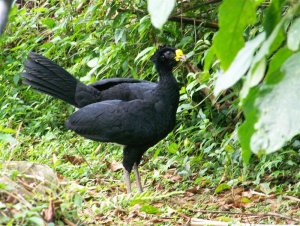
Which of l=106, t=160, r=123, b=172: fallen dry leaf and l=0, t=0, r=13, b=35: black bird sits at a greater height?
l=106, t=160, r=123, b=172: fallen dry leaf

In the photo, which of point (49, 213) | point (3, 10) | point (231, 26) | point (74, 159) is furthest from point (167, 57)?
point (3, 10)

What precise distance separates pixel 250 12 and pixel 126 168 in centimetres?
464

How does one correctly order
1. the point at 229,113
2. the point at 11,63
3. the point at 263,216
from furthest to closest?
1. the point at 11,63
2. the point at 229,113
3. the point at 263,216

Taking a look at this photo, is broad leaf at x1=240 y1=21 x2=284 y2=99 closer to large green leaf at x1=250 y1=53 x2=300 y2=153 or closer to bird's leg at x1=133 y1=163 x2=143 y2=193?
large green leaf at x1=250 y1=53 x2=300 y2=153

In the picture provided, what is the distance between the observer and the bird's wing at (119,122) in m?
5.50

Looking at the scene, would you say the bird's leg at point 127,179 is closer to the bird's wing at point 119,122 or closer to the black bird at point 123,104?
the black bird at point 123,104

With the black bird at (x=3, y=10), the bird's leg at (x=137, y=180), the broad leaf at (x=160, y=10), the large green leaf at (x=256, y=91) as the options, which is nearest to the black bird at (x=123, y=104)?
the bird's leg at (x=137, y=180)

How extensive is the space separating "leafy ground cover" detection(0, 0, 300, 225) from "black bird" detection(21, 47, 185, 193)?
8.5 inches

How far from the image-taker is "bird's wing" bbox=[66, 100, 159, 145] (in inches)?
216

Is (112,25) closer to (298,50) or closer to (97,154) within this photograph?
(97,154)

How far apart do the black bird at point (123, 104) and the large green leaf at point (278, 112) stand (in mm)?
4534

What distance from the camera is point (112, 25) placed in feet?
21.6

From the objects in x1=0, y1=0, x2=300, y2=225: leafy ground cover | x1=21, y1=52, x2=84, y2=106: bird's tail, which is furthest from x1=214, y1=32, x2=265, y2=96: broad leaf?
x1=21, y1=52, x2=84, y2=106: bird's tail

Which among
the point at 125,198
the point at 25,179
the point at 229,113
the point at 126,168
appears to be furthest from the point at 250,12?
the point at 229,113
